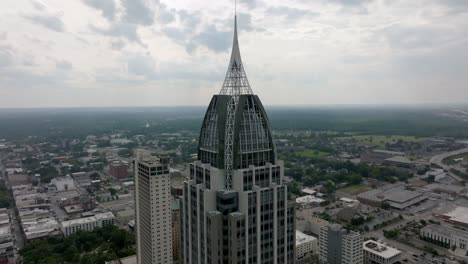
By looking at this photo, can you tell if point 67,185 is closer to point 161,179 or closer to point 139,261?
point 139,261

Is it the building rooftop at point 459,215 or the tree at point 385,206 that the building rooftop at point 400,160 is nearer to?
the tree at point 385,206

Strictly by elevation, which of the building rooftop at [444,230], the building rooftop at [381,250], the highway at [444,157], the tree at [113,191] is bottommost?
the tree at [113,191]

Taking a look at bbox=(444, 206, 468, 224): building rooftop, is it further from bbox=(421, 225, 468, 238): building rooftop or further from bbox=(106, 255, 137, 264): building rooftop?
bbox=(106, 255, 137, 264): building rooftop

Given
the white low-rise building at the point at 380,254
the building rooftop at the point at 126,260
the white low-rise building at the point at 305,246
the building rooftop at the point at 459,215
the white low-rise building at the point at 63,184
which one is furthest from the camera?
the white low-rise building at the point at 63,184

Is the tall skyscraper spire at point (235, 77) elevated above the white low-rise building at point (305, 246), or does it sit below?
above

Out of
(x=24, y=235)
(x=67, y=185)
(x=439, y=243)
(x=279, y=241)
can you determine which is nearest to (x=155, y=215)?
(x=279, y=241)

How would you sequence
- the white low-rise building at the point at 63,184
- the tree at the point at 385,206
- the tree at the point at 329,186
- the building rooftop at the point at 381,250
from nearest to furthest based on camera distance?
the building rooftop at the point at 381,250 → the tree at the point at 385,206 → the tree at the point at 329,186 → the white low-rise building at the point at 63,184

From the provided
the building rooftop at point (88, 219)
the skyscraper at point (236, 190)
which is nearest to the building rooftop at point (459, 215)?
the skyscraper at point (236, 190)

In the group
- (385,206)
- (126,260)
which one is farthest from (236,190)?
(385,206)
